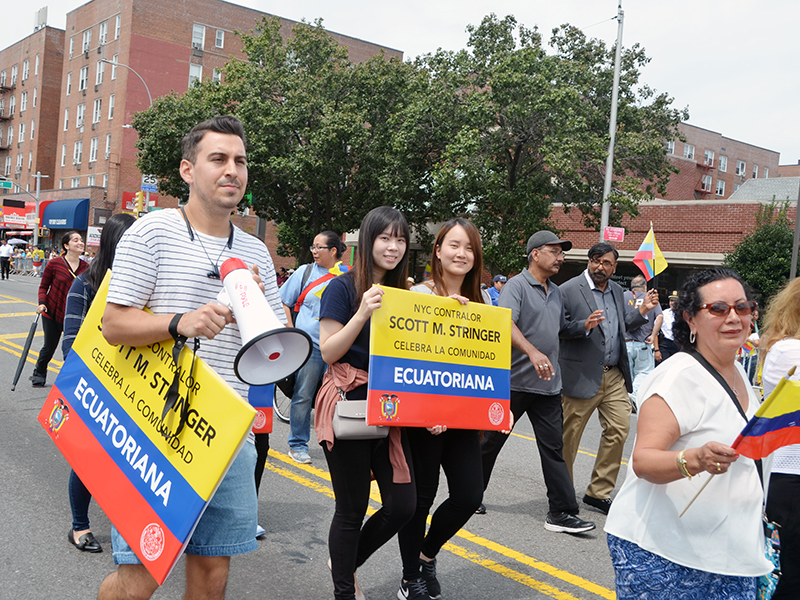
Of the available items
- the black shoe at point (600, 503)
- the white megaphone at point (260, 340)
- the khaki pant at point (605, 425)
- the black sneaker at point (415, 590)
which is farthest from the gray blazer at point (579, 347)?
the white megaphone at point (260, 340)

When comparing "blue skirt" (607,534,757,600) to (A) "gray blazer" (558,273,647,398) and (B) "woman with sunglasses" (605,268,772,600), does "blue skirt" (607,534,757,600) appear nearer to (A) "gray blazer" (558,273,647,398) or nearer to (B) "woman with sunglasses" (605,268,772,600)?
(B) "woman with sunglasses" (605,268,772,600)

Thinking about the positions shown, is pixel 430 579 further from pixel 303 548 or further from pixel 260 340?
pixel 260 340

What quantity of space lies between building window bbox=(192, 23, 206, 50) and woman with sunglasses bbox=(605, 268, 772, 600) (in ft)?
173

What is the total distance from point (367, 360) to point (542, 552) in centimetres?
211

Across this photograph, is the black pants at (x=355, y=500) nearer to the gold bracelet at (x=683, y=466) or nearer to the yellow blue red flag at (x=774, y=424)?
the gold bracelet at (x=683, y=466)

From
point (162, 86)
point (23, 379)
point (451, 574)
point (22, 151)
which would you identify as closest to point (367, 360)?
point (451, 574)

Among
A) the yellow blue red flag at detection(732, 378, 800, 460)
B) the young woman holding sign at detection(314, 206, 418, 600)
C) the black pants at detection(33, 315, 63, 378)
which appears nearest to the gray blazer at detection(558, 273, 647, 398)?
the young woman holding sign at detection(314, 206, 418, 600)

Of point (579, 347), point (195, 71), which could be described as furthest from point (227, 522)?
point (195, 71)

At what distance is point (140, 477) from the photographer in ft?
7.25

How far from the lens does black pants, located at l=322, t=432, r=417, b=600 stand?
3.25m

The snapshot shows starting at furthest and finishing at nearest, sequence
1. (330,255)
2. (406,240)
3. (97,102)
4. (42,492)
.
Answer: (97,102) → (330,255) → (42,492) → (406,240)

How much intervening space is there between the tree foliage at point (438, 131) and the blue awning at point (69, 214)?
875 inches

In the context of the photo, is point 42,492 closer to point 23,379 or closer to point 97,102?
point 23,379

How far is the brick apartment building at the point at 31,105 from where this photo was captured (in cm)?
6091
